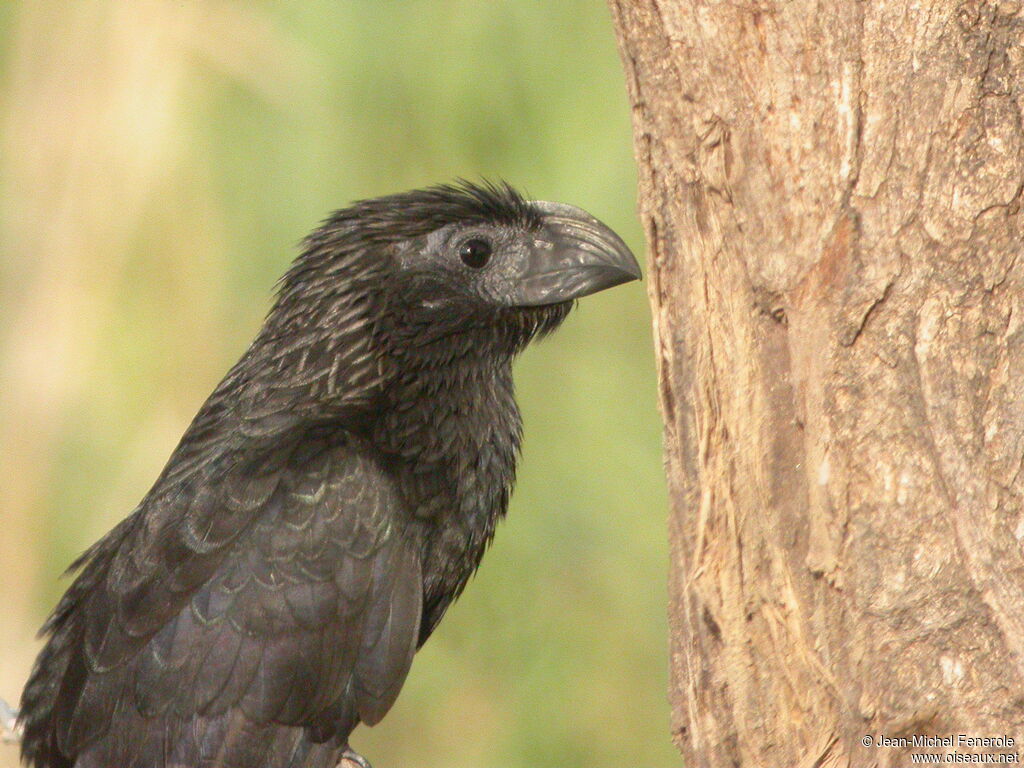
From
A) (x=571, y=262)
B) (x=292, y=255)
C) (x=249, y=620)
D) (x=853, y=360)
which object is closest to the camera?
(x=853, y=360)

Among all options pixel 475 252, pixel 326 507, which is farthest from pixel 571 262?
pixel 326 507

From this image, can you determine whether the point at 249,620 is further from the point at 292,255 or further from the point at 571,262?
the point at 292,255

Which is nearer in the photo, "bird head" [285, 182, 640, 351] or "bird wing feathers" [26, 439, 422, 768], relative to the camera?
"bird wing feathers" [26, 439, 422, 768]

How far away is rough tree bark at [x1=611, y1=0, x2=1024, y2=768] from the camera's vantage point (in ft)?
7.29

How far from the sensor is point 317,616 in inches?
123

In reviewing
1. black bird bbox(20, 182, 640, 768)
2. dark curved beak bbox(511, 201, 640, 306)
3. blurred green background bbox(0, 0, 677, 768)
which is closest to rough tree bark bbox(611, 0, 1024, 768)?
dark curved beak bbox(511, 201, 640, 306)

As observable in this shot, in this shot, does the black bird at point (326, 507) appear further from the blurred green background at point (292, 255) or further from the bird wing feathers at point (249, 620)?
the blurred green background at point (292, 255)

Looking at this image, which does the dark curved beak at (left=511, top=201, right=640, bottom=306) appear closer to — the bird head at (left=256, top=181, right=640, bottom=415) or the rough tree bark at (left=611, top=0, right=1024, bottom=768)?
the bird head at (left=256, top=181, right=640, bottom=415)

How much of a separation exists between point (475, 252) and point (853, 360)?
140cm

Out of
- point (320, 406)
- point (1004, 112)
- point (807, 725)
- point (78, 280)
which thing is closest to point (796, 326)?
point (1004, 112)

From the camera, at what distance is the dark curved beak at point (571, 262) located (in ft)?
11.0

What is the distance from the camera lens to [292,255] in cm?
546

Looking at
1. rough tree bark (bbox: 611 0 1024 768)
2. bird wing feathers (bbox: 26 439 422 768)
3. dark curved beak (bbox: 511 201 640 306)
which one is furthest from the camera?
dark curved beak (bbox: 511 201 640 306)

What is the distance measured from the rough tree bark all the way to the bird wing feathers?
101cm
